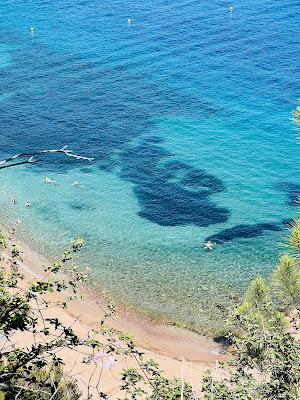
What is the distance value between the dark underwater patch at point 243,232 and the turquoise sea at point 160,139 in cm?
7

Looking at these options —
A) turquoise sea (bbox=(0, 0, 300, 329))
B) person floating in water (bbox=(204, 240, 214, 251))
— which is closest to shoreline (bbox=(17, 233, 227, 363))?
turquoise sea (bbox=(0, 0, 300, 329))

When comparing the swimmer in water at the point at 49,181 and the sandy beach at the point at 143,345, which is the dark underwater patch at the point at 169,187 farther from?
the sandy beach at the point at 143,345

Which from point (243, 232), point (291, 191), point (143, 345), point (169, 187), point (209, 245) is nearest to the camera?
point (143, 345)

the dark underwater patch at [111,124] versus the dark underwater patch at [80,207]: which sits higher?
the dark underwater patch at [111,124]

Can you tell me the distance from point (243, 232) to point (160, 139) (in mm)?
15455

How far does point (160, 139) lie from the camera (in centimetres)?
5219

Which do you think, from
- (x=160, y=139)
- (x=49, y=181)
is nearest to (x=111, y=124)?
(x=160, y=139)

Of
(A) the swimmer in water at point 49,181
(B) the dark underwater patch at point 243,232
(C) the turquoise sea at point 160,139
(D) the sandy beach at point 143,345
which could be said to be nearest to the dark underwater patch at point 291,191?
(C) the turquoise sea at point 160,139

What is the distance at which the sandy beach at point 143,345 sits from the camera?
28453mm

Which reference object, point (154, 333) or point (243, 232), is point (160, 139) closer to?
point (243, 232)

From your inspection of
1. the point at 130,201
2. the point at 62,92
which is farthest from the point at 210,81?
the point at 130,201

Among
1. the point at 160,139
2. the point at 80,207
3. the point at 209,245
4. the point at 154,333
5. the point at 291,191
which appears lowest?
the point at 291,191

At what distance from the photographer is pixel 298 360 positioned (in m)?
16.1

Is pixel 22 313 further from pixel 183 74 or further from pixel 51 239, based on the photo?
pixel 183 74
